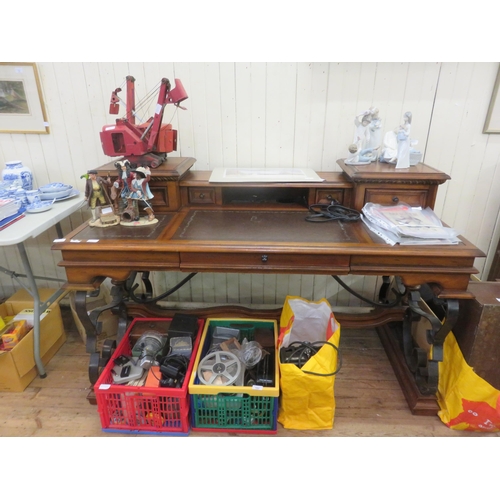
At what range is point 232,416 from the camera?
149 cm

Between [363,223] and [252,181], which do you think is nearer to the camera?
[363,223]

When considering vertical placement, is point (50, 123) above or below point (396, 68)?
below

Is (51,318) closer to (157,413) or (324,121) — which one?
(157,413)

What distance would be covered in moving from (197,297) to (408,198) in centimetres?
141

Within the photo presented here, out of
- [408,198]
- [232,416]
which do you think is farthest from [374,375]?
[408,198]

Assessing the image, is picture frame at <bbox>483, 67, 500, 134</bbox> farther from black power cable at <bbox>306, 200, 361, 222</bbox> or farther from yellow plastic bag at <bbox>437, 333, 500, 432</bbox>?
yellow plastic bag at <bbox>437, 333, 500, 432</bbox>

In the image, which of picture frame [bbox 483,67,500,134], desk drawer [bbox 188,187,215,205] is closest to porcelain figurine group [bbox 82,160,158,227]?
desk drawer [bbox 188,187,215,205]

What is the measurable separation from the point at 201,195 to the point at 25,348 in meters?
1.16

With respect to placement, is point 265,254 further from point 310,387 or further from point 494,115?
point 494,115

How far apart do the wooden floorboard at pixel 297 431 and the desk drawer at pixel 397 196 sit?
2.96ft

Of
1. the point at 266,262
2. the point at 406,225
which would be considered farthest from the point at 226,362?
the point at 406,225

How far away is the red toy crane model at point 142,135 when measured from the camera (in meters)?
1.48

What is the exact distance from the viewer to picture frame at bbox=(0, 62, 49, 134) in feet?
5.97

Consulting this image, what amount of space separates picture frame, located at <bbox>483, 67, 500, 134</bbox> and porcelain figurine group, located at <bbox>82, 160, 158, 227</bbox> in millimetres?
1746
